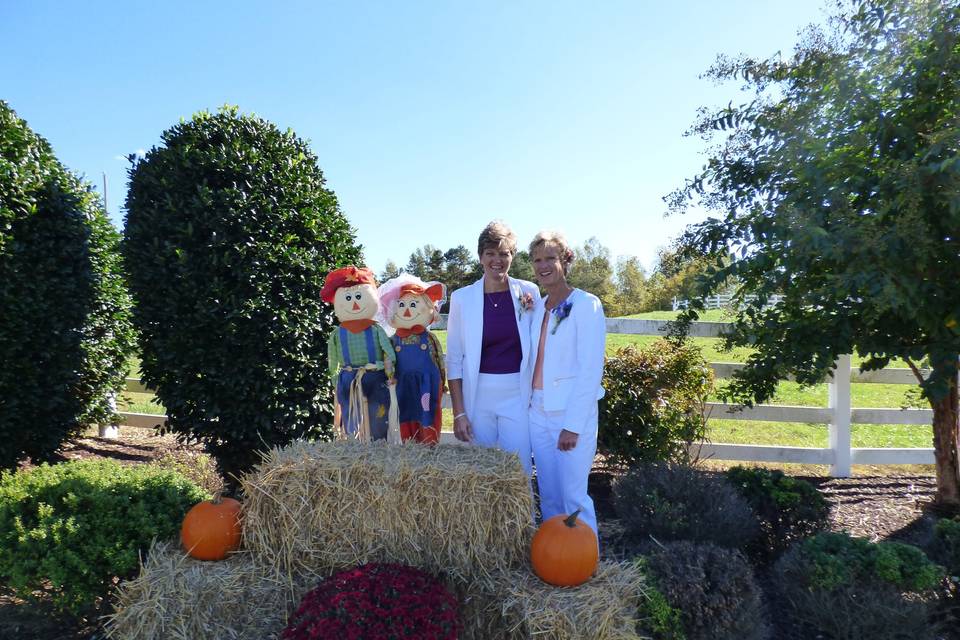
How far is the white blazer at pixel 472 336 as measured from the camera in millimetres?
3697

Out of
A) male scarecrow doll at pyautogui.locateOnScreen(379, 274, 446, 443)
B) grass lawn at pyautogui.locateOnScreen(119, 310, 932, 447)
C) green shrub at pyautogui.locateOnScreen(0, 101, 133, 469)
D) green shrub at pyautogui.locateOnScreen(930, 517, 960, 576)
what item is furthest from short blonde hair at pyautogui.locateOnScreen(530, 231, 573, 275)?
grass lawn at pyautogui.locateOnScreen(119, 310, 932, 447)

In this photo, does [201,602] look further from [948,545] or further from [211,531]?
[948,545]

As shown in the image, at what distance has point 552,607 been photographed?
8.70 ft

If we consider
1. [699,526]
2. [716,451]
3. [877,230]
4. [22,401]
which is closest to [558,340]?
[699,526]

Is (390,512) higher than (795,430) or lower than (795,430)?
higher

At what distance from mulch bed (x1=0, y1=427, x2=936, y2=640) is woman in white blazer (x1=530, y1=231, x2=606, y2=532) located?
1.75 feet

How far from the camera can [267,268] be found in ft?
14.4

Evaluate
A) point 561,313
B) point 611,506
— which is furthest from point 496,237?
point 611,506

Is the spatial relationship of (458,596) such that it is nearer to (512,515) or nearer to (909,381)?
(512,515)

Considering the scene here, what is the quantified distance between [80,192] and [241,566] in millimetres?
4338

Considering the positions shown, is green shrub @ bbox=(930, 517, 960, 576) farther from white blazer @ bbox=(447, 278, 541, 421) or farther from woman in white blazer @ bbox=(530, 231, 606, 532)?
white blazer @ bbox=(447, 278, 541, 421)

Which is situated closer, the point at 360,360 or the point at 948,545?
the point at 948,545

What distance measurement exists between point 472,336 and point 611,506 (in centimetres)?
244

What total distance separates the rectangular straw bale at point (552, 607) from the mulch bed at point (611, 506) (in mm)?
637
